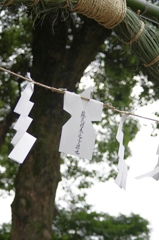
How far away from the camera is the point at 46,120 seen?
187 inches

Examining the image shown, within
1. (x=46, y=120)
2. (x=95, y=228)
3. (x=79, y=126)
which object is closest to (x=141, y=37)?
(x=79, y=126)

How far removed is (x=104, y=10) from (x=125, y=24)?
0.12 m

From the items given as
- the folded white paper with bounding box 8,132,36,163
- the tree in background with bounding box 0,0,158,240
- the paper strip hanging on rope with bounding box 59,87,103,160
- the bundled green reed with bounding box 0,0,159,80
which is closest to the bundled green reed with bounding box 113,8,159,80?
the bundled green reed with bounding box 0,0,159,80

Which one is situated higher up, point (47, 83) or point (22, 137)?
point (47, 83)

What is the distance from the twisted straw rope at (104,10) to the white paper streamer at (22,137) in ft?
1.09

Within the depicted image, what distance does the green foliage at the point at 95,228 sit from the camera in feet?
25.7

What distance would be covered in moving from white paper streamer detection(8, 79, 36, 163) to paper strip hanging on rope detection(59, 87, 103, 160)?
0.43 ft

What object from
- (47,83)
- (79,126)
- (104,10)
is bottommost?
(79,126)

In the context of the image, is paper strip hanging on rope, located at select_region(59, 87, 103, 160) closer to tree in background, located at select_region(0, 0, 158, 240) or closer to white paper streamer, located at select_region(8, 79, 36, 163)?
white paper streamer, located at select_region(8, 79, 36, 163)

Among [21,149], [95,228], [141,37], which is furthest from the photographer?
[95,228]

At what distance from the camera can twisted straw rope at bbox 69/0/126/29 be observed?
157 centimetres

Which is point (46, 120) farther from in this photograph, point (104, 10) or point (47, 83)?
point (104, 10)

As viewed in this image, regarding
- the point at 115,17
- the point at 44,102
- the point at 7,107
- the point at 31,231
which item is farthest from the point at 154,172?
the point at 7,107

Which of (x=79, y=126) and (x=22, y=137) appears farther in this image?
(x=79, y=126)
